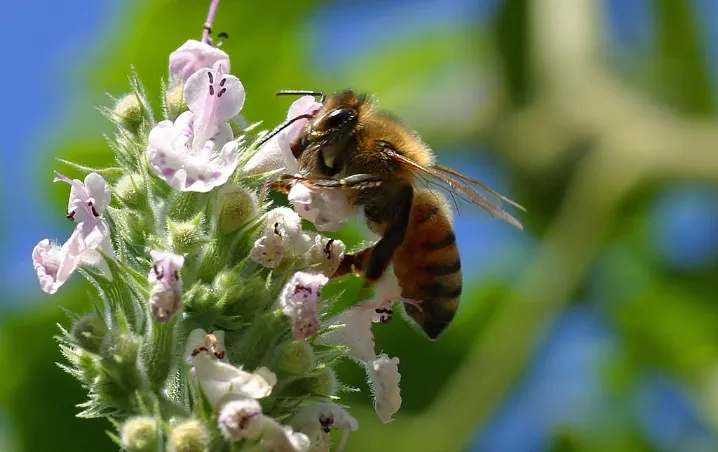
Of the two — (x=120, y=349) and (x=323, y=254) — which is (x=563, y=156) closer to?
(x=323, y=254)

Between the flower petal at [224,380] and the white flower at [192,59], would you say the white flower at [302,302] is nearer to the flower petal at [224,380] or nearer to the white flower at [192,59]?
the flower petal at [224,380]

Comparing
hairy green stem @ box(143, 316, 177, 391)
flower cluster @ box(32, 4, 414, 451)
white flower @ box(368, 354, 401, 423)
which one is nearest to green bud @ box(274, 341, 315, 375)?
flower cluster @ box(32, 4, 414, 451)

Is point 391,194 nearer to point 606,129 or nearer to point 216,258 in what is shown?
point 216,258

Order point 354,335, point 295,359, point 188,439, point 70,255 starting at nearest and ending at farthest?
point 188,439, point 295,359, point 70,255, point 354,335

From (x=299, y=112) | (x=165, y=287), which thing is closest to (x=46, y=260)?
(x=165, y=287)

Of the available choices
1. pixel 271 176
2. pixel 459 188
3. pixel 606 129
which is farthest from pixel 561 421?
pixel 271 176

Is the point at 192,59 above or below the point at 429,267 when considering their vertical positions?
above
